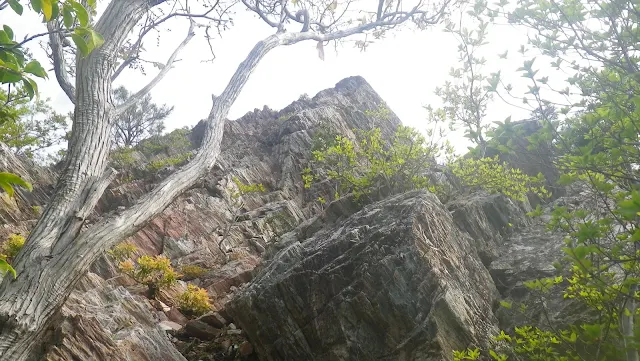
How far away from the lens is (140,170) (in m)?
20.6

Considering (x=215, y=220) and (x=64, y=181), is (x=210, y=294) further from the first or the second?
(x=64, y=181)

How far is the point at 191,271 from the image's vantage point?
40.3 ft

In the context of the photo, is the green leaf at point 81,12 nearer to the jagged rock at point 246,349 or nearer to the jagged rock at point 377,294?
Answer: the jagged rock at point 377,294

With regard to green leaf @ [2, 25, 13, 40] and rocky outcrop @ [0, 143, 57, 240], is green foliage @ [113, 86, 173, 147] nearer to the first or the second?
rocky outcrop @ [0, 143, 57, 240]

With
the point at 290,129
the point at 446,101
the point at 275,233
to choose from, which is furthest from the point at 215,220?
the point at 446,101

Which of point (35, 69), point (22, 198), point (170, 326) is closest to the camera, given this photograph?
point (35, 69)

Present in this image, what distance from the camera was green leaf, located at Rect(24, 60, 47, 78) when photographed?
1.83 metres

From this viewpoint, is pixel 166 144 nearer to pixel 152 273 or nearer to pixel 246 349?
pixel 152 273

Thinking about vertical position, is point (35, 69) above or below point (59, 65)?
below

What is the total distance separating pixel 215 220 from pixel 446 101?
1053 cm

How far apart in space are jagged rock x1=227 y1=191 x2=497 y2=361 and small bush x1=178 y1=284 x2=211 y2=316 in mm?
3436

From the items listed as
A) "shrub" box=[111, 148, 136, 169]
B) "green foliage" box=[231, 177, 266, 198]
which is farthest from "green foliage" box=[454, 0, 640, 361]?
"shrub" box=[111, 148, 136, 169]

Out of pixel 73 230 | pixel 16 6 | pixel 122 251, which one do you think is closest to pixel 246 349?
pixel 73 230

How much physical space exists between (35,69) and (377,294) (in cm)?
471
